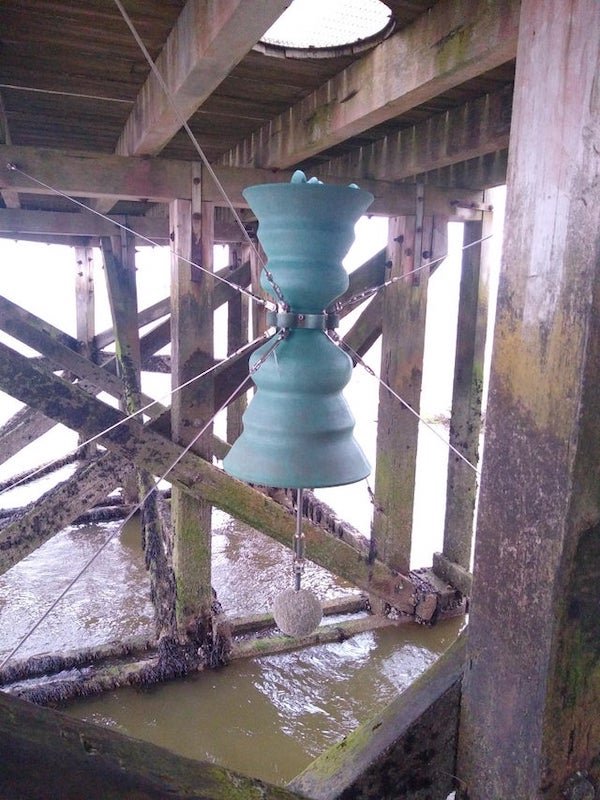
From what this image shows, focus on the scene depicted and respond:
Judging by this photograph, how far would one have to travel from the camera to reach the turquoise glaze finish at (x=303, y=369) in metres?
1.36

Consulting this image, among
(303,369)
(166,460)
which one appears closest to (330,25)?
(303,369)

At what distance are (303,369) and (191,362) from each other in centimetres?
215

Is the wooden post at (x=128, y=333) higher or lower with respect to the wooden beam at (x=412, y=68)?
lower

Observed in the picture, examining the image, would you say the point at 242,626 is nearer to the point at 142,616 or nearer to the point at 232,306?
the point at 142,616

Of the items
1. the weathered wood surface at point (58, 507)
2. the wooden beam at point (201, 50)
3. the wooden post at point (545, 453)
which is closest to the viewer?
the wooden post at point (545, 453)

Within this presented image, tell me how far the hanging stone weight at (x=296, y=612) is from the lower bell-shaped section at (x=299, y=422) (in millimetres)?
243

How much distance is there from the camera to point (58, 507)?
11.0 feet

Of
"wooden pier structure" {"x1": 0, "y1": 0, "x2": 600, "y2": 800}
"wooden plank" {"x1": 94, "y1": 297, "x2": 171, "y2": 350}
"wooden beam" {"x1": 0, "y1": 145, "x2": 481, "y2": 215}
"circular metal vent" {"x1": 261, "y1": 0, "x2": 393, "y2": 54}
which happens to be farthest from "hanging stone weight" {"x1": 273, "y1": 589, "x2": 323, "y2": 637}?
"wooden plank" {"x1": 94, "y1": 297, "x2": 171, "y2": 350}

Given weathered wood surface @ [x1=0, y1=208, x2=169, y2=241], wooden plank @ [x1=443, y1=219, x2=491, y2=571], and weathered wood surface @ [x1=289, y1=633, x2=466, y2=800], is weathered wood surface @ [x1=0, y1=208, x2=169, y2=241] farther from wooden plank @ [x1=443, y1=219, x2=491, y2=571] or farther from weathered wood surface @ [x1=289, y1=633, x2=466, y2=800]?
weathered wood surface @ [x1=289, y1=633, x2=466, y2=800]

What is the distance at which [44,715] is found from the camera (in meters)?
0.69

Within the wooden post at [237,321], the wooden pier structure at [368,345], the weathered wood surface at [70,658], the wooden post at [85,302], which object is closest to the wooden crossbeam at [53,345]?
the wooden pier structure at [368,345]

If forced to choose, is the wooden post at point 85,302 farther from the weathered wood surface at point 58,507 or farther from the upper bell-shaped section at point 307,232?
the upper bell-shaped section at point 307,232

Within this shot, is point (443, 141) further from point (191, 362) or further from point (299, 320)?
point (299, 320)

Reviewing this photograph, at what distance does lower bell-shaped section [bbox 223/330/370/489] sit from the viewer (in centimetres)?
140
